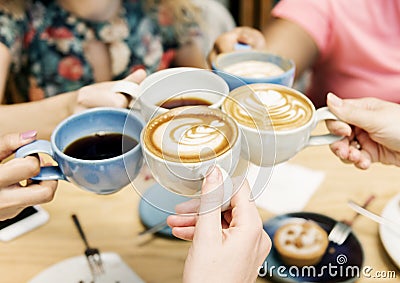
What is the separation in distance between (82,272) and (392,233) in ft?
1.95

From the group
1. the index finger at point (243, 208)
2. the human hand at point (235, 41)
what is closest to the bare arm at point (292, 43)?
the human hand at point (235, 41)

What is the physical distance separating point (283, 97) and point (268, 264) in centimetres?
32

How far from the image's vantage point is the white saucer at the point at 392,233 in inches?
32.7

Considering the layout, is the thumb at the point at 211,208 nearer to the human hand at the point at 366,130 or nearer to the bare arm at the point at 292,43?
the human hand at the point at 366,130

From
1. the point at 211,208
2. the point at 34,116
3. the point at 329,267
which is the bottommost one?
the point at 329,267

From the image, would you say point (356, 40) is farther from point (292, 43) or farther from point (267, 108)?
point (267, 108)

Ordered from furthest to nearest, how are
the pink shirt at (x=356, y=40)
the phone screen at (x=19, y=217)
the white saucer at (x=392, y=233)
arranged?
the pink shirt at (x=356, y=40)
the phone screen at (x=19, y=217)
the white saucer at (x=392, y=233)

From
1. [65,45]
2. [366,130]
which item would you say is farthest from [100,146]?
[65,45]

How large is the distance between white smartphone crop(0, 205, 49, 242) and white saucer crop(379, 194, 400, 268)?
68 cm

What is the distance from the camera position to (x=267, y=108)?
845 millimetres

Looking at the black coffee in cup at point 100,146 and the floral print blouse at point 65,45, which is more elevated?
the black coffee in cup at point 100,146

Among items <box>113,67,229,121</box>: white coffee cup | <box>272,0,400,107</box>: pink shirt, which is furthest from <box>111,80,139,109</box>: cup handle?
<box>272,0,400,107</box>: pink shirt

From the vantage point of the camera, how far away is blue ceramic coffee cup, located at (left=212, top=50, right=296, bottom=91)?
0.93m

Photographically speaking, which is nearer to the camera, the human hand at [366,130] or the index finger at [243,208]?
the index finger at [243,208]
